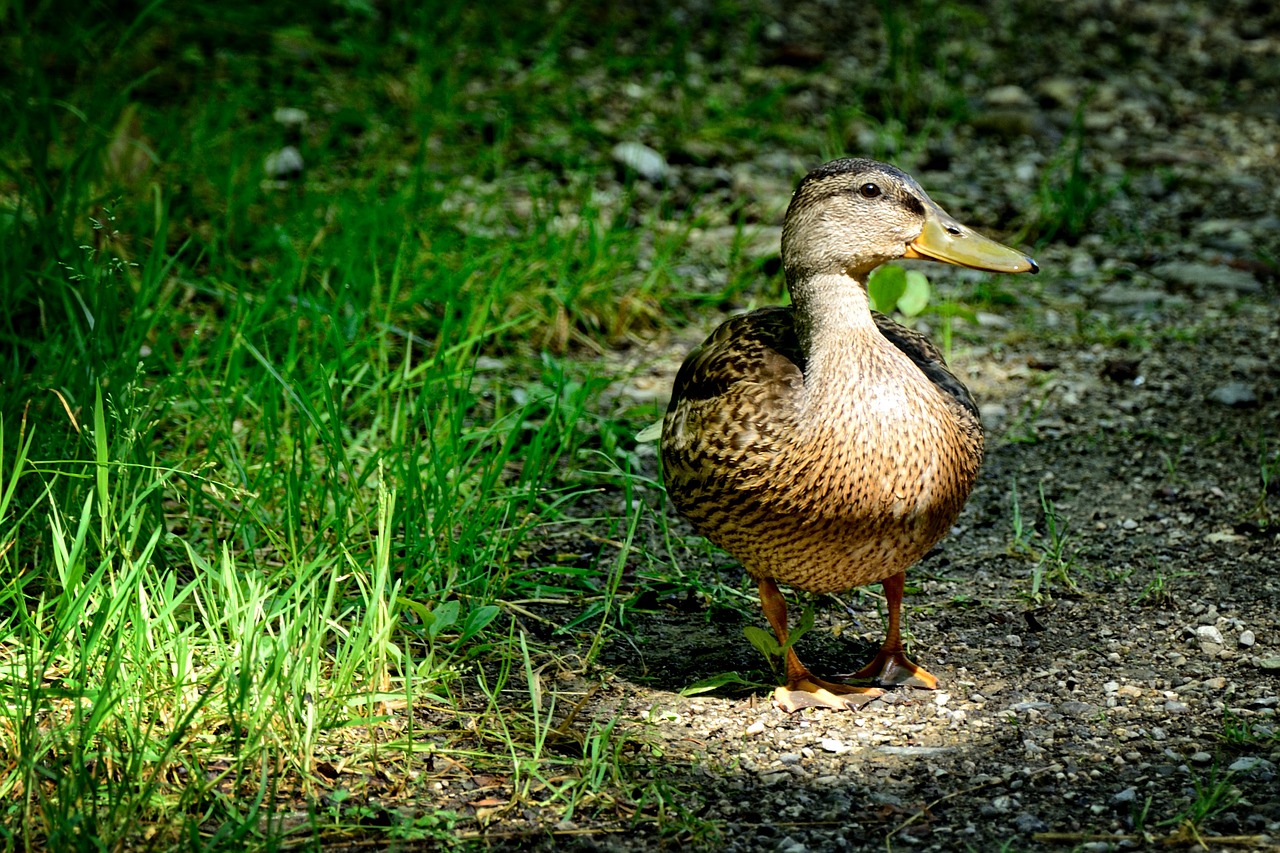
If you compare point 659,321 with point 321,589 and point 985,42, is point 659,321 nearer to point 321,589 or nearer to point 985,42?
point 321,589

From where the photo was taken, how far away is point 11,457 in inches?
134

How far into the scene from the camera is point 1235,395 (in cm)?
468

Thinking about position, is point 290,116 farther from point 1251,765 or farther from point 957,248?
point 1251,765

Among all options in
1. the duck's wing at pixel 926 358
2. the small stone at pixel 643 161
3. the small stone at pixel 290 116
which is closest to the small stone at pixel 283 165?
the small stone at pixel 290 116

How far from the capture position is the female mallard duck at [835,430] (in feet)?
10.1

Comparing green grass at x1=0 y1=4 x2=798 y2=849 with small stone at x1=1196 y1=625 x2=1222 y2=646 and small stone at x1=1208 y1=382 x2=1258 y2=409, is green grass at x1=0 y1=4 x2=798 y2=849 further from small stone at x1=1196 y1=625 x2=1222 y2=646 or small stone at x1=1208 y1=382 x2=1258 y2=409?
small stone at x1=1208 y1=382 x2=1258 y2=409

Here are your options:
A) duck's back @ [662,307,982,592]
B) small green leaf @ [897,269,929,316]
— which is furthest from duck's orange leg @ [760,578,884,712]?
small green leaf @ [897,269,929,316]

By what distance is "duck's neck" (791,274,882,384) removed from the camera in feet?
10.4

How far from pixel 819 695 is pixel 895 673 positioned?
21 centimetres

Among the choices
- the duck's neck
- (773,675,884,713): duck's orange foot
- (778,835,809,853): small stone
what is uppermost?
the duck's neck

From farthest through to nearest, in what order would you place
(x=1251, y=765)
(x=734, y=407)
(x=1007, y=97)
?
1. (x=1007, y=97)
2. (x=734, y=407)
3. (x=1251, y=765)

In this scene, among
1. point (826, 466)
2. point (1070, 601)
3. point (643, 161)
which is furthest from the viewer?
point (643, 161)

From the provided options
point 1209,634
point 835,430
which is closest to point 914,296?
point 1209,634

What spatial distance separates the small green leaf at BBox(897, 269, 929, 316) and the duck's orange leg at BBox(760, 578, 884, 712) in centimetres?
165
